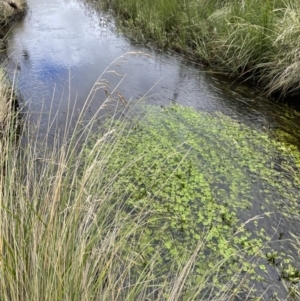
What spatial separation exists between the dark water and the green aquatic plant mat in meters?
0.25

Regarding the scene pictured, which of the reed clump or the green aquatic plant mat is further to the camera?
the reed clump

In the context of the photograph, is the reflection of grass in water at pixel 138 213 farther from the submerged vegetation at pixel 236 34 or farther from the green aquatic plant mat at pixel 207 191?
the submerged vegetation at pixel 236 34

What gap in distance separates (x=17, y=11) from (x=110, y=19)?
73.3 inches

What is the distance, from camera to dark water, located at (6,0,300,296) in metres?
3.75

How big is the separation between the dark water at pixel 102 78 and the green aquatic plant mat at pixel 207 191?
0.81 ft

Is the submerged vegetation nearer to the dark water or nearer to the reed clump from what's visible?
the dark water

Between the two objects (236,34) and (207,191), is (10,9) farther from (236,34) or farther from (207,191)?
(207,191)

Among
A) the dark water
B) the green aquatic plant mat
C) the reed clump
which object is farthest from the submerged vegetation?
the reed clump

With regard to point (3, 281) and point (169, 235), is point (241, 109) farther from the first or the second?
point (3, 281)

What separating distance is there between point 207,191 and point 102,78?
7.58ft

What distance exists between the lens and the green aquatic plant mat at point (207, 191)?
205 cm

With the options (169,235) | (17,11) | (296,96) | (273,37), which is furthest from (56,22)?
(169,235)

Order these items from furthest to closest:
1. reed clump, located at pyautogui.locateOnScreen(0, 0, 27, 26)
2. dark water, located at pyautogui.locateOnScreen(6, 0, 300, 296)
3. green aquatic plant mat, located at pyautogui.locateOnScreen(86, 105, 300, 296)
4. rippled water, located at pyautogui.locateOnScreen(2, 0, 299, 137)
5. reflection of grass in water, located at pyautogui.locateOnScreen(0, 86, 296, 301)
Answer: reed clump, located at pyautogui.locateOnScreen(0, 0, 27, 26)
rippled water, located at pyautogui.locateOnScreen(2, 0, 299, 137)
dark water, located at pyautogui.locateOnScreen(6, 0, 300, 296)
green aquatic plant mat, located at pyautogui.locateOnScreen(86, 105, 300, 296)
reflection of grass in water, located at pyautogui.locateOnScreen(0, 86, 296, 301)

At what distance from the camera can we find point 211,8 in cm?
525
